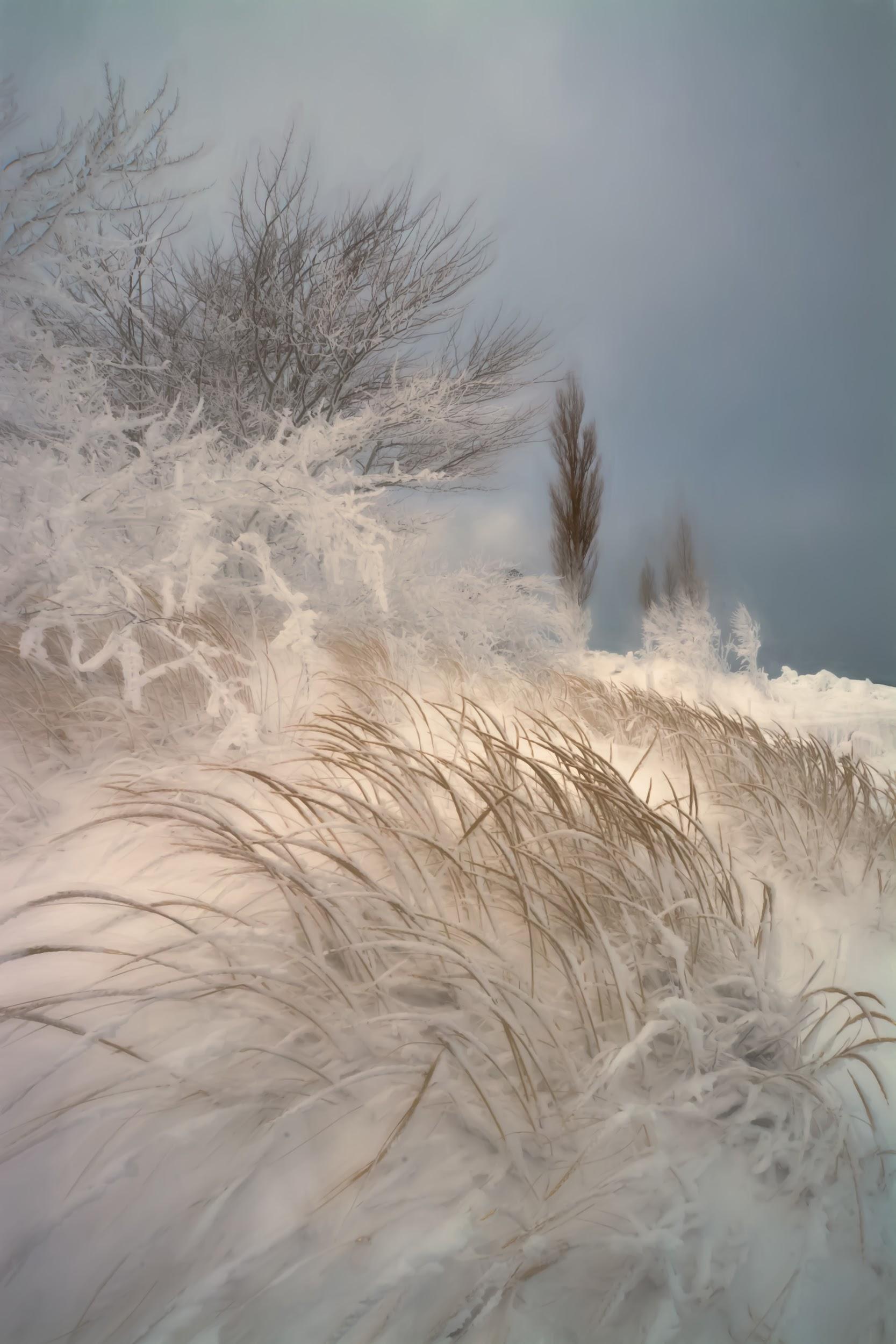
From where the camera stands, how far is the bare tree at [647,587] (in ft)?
4.72

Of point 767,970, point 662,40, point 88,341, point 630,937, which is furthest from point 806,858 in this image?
point 88,341

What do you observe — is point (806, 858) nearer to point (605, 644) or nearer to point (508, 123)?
point (605, 644)

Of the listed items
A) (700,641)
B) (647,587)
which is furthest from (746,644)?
(647,587)

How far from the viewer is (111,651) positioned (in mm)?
1110

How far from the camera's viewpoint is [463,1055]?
2.09ft

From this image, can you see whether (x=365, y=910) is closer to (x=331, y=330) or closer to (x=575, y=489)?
(x=575, y=489)

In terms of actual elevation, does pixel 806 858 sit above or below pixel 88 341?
below

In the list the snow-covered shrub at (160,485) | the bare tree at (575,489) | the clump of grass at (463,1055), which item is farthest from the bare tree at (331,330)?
the clump of grass at (463,1055)

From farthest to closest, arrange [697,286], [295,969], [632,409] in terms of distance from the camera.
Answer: [632,409] < [697,286] < [295,969]

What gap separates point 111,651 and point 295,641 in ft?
1.09

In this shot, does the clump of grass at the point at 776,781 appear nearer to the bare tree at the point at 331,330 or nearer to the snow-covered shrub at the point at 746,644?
the snow-covered shrub at the point at 746,644

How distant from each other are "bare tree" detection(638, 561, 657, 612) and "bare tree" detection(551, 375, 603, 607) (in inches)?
4.2

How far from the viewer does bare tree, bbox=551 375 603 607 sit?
1.41 metres

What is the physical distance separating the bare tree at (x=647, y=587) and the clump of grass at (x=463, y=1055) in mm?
614
